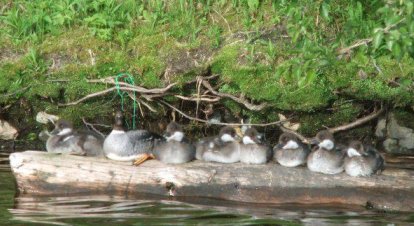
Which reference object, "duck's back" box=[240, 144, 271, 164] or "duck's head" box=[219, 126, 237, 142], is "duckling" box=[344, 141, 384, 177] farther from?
"duck's head" box=[219, 126, 237, 142]

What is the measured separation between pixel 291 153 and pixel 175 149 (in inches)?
53.4

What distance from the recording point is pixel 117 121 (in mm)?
10516

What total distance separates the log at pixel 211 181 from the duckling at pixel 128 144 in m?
0.16

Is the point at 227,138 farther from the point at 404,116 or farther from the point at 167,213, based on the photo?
the point at 404,116

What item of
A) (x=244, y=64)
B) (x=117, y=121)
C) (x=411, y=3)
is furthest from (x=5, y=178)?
(x=411, y=3)

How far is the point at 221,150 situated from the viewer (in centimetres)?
1024

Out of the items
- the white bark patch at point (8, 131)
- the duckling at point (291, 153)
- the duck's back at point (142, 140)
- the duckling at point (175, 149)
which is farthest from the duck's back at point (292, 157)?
the white bark patch at point (8, 131)

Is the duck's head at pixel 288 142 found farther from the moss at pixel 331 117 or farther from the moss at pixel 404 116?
the moss at pixel 404 116

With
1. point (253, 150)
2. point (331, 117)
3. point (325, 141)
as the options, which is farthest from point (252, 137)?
point (331, 117)

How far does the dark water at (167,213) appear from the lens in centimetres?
880

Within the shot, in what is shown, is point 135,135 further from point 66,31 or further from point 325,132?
point 66,31

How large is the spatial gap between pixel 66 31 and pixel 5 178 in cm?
302

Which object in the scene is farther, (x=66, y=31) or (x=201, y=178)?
(x=66, y=31)

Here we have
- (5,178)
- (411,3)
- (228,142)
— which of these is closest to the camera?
(411,3)
